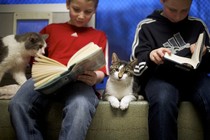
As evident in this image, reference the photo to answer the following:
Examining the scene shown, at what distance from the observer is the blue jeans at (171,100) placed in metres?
1.00

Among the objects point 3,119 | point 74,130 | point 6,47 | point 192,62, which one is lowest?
point 3,119

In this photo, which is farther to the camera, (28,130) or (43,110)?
(43,110)

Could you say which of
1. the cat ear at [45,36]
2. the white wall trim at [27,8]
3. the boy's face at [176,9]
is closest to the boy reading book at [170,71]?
the boy's face at [176,9]

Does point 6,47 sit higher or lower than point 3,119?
higher

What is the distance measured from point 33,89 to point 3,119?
22 centimetres

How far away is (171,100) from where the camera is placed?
1056 mm

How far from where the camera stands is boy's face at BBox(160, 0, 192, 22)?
1.24 meters

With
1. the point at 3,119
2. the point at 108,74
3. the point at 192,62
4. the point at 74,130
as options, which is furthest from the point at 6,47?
the point at 192,62

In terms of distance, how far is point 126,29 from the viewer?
5.45 ft

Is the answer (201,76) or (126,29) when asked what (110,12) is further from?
(201,76)

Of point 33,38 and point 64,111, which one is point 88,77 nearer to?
point 64,111

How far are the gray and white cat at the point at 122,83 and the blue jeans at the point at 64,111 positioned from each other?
0.68ft

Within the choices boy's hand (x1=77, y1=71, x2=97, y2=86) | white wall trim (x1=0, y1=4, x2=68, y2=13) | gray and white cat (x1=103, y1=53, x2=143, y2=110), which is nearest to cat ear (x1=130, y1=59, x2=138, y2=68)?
gray and white cat (x1=103, y1=53, x2=143, y2=110)

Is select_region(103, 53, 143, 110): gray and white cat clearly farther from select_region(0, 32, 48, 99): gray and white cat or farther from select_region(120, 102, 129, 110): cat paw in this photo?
select_region(0, 32, 48, 99): gray and white cat
